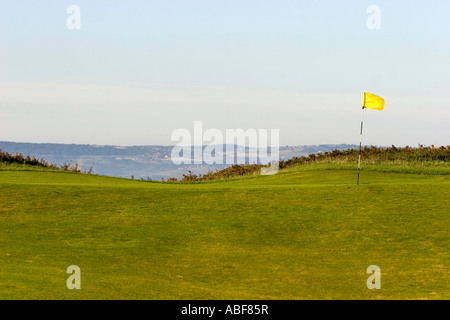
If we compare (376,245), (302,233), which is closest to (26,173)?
(302,233)

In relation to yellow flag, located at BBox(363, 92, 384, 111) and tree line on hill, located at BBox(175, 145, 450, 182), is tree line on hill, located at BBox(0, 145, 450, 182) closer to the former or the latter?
tree line on hill, located at BBox(175, 145, 450, 182)

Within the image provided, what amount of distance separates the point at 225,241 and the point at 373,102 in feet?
36.7

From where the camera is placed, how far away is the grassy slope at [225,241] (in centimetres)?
1491

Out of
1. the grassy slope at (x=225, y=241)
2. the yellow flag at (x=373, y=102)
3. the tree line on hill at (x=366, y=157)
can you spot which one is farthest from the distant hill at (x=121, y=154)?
the grassy slope at (x=225, y=241)

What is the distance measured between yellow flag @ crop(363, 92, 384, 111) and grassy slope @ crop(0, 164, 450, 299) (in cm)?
348

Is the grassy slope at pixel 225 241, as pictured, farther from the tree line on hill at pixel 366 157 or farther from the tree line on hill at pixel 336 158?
the tree line on hill at pixel 366 157

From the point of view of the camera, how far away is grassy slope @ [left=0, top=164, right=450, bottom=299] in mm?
14914

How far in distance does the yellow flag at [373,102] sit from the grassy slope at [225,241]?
11.4 ft

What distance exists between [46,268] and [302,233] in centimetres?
854

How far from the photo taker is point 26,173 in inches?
1510

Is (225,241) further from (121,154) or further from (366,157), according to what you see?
(121,154)

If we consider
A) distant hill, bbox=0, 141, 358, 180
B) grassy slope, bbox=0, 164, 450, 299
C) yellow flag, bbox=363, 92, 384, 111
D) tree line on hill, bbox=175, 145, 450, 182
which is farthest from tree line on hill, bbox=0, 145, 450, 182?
distant hill, bbox=0, 141, 358, 180
